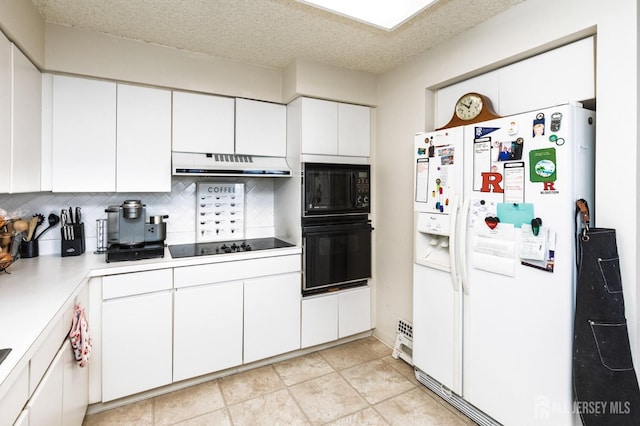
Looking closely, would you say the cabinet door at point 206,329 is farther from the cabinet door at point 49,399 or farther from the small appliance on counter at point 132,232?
the cabinet door at point 49,399

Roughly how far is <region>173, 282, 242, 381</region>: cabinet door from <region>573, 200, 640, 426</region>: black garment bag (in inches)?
81.2

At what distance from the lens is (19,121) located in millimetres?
1795

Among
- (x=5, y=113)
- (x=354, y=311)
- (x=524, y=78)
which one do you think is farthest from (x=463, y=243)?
(x=5, y=113)

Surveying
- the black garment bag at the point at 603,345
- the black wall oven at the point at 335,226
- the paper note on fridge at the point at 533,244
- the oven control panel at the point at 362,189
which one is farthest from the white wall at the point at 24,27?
the black garment bag at the point at 603,345

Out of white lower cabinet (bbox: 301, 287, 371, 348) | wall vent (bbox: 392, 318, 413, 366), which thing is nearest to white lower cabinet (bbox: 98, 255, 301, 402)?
white lower cabinet (bbox: 301, 287, 371, 348)

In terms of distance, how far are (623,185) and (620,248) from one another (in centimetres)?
29

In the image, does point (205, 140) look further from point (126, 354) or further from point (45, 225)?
point (126, 354)

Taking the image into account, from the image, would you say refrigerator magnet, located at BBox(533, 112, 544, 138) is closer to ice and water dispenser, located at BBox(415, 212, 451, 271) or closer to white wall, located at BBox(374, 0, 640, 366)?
white wall, located at BBox(374, 0, 640, 366)

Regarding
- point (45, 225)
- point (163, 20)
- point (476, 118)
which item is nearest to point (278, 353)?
point (45, 225)

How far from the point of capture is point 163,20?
2111 mm

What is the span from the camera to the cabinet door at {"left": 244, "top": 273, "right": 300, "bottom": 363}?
99.1 inches

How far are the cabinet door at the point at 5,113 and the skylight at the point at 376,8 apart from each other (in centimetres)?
149

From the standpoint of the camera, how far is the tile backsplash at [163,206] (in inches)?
93.4

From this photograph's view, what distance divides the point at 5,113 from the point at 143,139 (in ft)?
2.77
